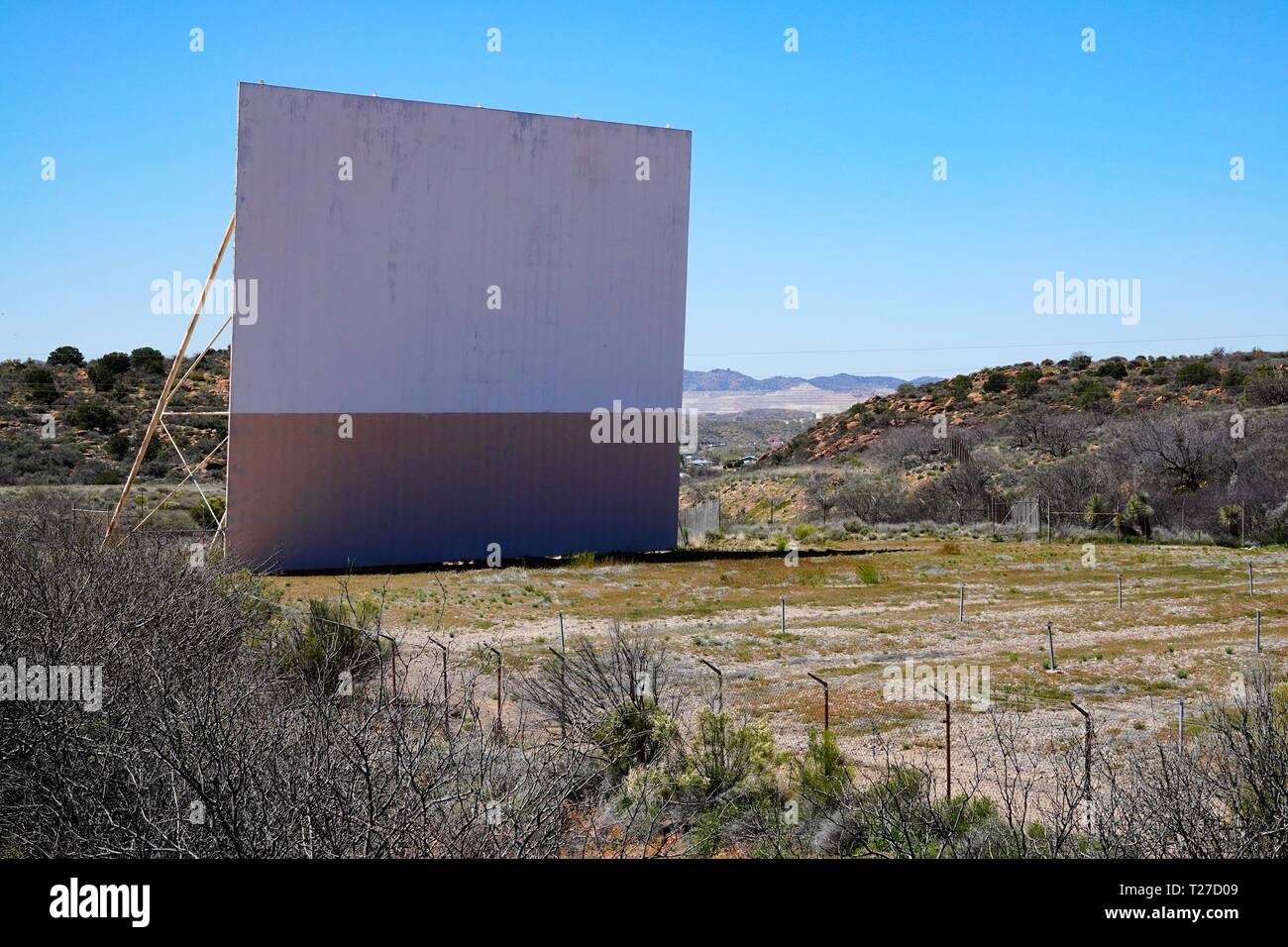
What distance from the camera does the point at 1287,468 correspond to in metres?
36.8

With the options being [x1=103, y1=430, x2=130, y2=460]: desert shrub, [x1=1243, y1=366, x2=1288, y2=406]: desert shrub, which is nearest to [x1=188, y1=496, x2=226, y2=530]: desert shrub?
[x1=103, y1=430, x2=130, y2=460]: desert shrub

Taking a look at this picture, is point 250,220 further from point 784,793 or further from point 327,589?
point 784,793

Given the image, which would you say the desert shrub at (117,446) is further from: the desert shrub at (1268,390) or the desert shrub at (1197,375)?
the desert shrub at (1197,375)

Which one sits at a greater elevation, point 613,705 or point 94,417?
point 94,417

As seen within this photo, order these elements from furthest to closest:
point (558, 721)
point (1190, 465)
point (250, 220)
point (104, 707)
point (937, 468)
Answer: point (937, 468) < point (1190, 465) < point (250, 220) < point (558, 721) < point (104, 707)

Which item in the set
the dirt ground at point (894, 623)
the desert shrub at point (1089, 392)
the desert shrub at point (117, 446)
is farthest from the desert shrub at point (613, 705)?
the desert shrub at point (1089, 392)

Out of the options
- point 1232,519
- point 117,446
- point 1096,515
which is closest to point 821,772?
point 1232,519

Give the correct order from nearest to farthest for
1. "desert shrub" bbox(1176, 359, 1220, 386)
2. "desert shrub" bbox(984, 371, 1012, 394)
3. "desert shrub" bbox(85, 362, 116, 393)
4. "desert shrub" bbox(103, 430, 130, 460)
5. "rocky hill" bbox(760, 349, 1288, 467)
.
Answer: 1. "desert shrub" bbox(103, 430, 130, 460)
2. "desert shrub" bbox(85, 362, 116, 393)
3. "rocky hill" bbox(760, 349, 1288, 467)
4. "desert shrub" bbox(1176, 359, 1220, 386)
5. "desert shrub" bbox(984, 371, 1012, 394)

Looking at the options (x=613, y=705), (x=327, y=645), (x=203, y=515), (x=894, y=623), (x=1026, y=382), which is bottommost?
(x=894, y=623)

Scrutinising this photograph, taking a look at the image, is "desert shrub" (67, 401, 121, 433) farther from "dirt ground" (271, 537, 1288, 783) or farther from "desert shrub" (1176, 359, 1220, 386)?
"desert shrub" (1176, 359, 1220, 386)

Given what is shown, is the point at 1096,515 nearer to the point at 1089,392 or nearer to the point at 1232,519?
the point at 1232,519
